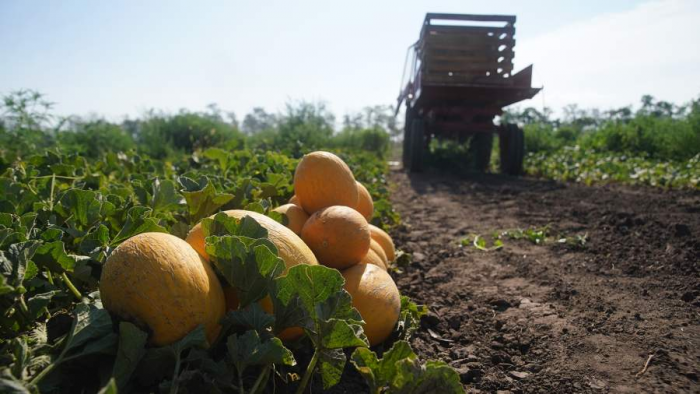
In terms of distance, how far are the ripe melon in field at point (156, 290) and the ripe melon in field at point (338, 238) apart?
0.66 meters

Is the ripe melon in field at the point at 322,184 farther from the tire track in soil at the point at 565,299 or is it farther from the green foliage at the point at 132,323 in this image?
the tire track in soil at the point at 565,299

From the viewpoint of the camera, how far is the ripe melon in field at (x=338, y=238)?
69.6 inches

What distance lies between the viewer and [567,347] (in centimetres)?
189

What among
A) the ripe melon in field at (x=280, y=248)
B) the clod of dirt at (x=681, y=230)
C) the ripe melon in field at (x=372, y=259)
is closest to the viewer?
the ripe melon in field at (x=280, y=248)

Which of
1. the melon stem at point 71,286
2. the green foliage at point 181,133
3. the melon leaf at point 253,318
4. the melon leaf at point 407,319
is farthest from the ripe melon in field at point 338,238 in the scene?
the green foliage at point 181,133

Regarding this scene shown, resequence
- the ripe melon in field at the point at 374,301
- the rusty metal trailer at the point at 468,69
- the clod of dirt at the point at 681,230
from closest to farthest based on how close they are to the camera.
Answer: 1. the ripe melon in field at the point at 374,301
2. the clod of dirt at the point at 681,230
3. the rusty metal trailer at the point at 468,69

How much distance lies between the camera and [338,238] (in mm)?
1761

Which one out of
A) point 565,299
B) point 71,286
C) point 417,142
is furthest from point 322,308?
point 417,142

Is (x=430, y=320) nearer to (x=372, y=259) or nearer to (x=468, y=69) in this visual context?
(x=372, y=259)

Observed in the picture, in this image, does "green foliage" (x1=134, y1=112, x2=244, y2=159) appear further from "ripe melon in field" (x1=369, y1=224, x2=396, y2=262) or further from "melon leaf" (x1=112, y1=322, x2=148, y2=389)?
"melon leaf" (x1=112, y1=322, x2=148, y2=389)

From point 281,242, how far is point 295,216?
597 millimetres

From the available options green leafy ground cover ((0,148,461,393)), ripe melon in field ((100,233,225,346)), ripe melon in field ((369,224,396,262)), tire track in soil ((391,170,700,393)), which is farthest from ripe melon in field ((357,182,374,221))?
ripe melon in field ((100,233,225,346))

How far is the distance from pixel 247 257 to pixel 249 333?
216 mm

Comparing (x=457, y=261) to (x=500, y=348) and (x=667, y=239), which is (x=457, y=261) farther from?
(x=667, y=239)
